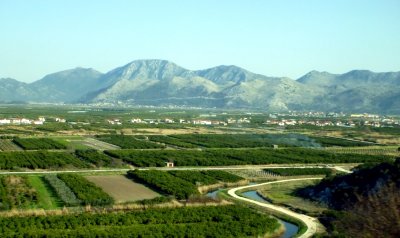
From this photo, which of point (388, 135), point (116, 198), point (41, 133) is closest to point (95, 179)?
point (116, 198)

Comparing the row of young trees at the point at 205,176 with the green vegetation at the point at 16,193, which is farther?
the row of young trees at the point at 205,176

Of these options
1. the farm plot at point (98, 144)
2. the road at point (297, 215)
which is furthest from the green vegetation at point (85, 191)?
the farm plot at point (98, 144)

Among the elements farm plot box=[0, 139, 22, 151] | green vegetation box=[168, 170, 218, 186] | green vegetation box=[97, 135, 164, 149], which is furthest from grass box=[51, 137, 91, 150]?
green vegetation box=[168, 170, 218, 186]

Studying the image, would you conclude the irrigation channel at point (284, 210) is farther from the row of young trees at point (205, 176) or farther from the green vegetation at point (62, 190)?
the green vegetation at point (62, 190)

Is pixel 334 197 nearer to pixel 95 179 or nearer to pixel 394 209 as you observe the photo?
pixel 95 179

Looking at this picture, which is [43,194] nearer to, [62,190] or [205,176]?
[62,190]
